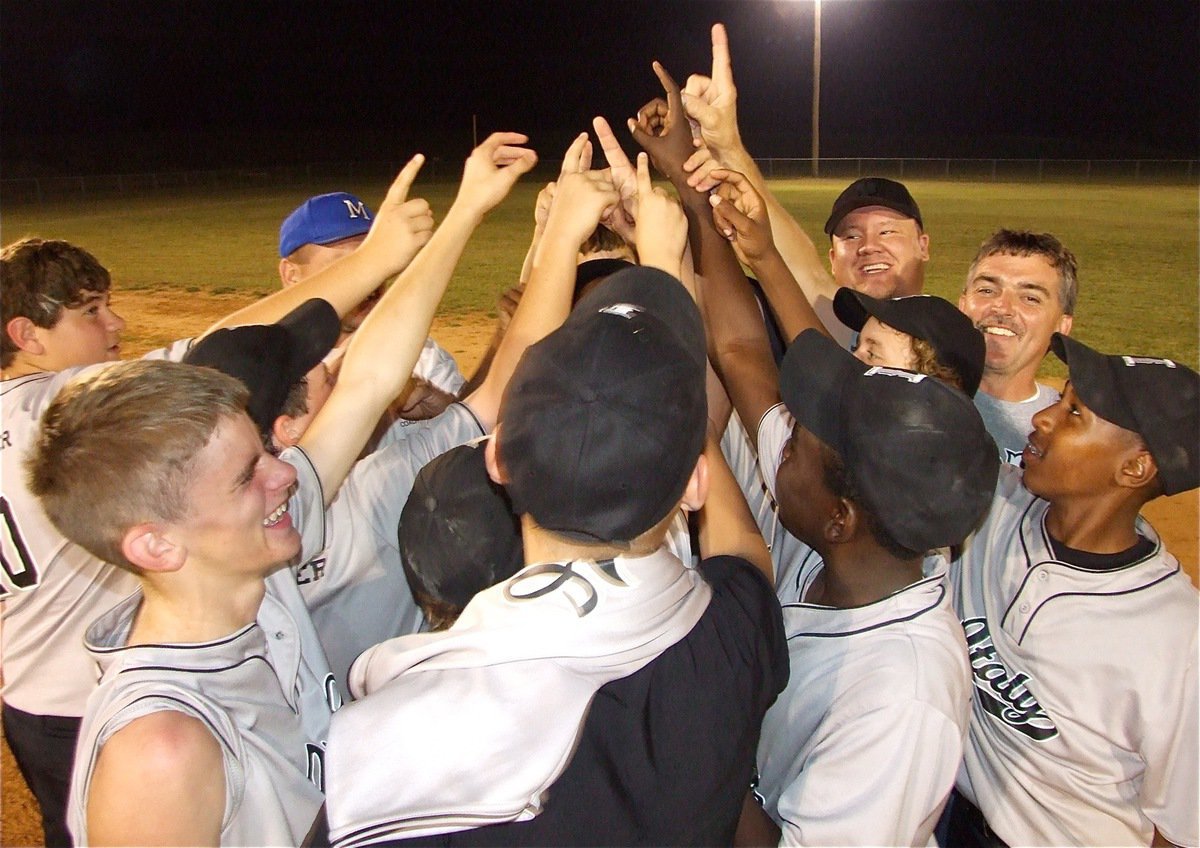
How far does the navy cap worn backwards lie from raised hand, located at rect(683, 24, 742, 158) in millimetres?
1633

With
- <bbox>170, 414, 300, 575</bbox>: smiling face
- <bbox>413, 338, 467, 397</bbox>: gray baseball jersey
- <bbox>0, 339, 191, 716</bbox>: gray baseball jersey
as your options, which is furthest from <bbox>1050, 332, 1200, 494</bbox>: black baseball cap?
<bbox>413, 338, 467, 397</bbox>: gray baseball jersey

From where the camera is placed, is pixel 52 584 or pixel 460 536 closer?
pixel 460 536

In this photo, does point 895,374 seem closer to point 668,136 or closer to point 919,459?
point 919,459

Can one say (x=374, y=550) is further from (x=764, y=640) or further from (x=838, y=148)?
(x=838, y=148)

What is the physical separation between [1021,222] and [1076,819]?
24.4 m

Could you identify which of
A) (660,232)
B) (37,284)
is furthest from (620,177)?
(37,284)

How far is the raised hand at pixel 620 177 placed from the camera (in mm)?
2586

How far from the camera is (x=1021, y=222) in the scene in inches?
930

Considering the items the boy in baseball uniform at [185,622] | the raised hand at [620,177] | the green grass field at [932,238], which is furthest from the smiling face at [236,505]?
the green grass field at [932,238]

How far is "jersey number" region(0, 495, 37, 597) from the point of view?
2.72 meters

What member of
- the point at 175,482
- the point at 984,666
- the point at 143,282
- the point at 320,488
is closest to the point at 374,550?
the point at 320,488

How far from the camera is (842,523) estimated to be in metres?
2.07

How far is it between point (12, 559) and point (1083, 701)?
3025 mm

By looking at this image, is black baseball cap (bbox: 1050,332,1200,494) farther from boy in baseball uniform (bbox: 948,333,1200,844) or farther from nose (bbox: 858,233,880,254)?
nose (bbox: 858,233,880,254)
